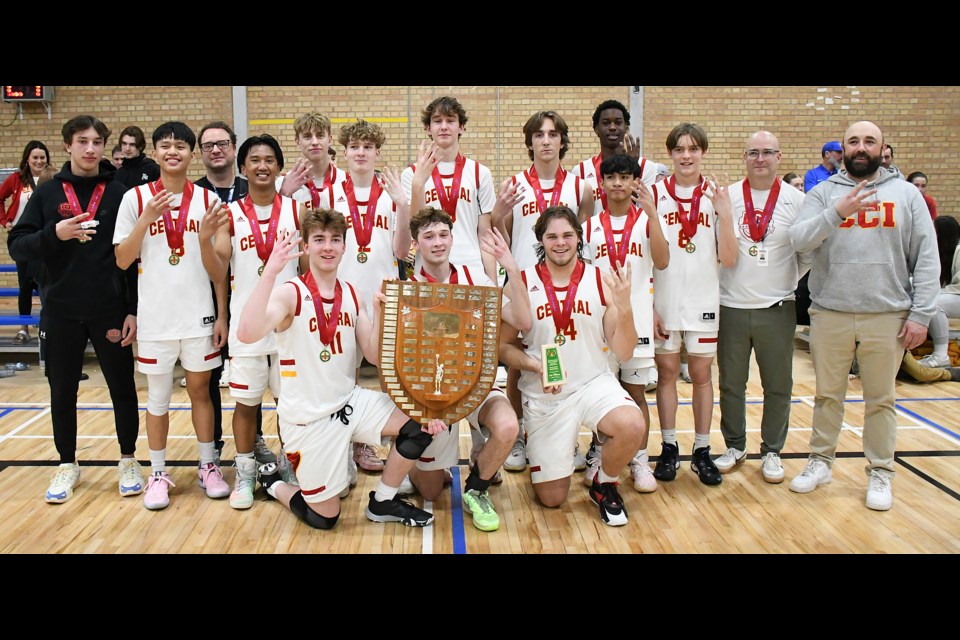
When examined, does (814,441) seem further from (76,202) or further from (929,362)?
(76,202)

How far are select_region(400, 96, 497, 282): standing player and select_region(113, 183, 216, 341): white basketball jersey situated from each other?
1.39m

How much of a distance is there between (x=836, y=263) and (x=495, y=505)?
2520 millimetres

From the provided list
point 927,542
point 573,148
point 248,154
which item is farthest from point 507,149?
point 927,542

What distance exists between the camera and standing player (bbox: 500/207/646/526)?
4383mm

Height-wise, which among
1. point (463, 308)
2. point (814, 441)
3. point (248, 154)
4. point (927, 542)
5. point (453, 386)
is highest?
point (248, 154)

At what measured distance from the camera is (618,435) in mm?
4375

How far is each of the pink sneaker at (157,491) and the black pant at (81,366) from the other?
→ 0.32 metres

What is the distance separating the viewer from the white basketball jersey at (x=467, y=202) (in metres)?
5.02

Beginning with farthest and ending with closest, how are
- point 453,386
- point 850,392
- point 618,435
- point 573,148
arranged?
1. point 573,148
2. point 850,392
3. point 618,435
4. point 453,386

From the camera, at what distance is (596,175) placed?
537 centimetres

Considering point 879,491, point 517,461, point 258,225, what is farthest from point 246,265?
point 879,491

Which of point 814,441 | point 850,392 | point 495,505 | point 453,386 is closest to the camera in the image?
point 453,386

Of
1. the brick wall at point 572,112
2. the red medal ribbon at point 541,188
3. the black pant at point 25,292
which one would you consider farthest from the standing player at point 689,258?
the black pant at point 25,292

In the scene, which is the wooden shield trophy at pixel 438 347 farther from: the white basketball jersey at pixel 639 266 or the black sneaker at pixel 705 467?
the black sneaker at pixel 705 467
